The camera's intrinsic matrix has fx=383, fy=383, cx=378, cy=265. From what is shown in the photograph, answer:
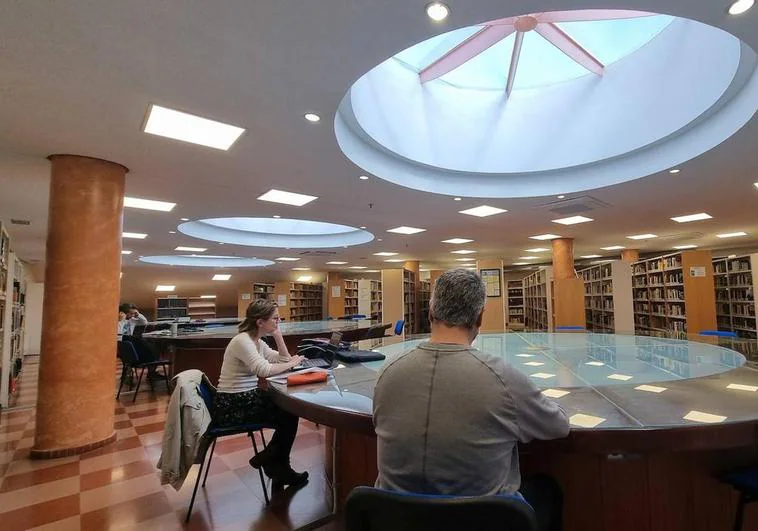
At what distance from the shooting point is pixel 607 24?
4523 mm

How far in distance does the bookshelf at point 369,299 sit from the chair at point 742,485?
1016cm

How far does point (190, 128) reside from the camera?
328 centimetres

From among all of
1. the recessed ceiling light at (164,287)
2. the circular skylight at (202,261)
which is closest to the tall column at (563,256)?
the circular skylight at (202,261)

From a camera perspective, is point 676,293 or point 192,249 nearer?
point 676,293

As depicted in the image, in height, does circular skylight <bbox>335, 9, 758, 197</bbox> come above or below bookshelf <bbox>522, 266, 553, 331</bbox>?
above

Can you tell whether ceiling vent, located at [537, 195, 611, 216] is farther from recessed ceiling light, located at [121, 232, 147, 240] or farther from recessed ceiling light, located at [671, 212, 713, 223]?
recessed ceiling light, located at [121, 232, 147, 240]

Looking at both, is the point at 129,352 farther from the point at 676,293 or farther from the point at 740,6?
the point at 676,293

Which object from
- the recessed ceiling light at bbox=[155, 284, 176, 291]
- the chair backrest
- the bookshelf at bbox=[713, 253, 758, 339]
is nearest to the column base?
the chair backrest

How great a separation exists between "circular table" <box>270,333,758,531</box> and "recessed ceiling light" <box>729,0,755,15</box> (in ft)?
6.28

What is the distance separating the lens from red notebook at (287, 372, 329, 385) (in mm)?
2109

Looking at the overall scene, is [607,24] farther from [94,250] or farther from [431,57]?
[94,250]

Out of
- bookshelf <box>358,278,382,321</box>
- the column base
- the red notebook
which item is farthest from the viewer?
bookshelf <box>358,278,382,321</box>

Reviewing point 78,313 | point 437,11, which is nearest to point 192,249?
point 78,313

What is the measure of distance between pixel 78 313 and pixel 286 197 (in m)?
2.75
